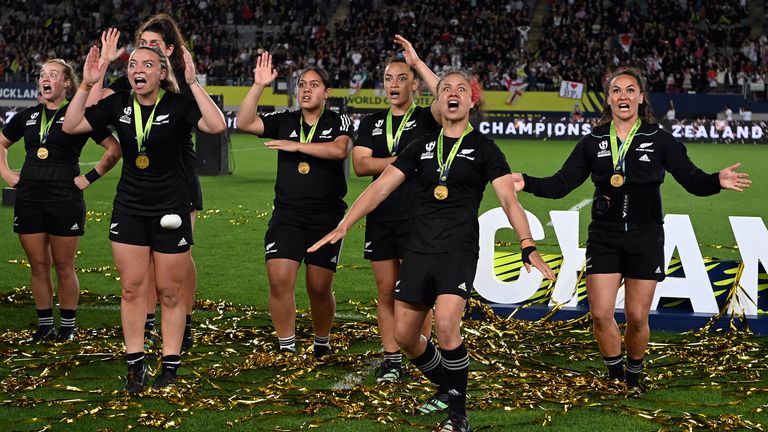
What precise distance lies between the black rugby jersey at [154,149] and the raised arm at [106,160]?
0.69 metres

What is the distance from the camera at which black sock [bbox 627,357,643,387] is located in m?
6.94

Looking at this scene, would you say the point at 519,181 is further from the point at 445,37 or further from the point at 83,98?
the point at 445,37

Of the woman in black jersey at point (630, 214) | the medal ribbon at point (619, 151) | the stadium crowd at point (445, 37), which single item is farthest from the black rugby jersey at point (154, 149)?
the stadium crowd at point (445, 37)

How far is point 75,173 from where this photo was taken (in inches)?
323

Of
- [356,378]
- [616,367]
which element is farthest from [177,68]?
[616,367]

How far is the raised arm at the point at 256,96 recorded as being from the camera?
7074 mm

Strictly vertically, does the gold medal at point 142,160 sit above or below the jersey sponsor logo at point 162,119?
below

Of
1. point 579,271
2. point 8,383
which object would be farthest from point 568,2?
point 8,383

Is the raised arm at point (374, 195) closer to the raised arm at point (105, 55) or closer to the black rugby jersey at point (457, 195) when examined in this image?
the black rugby jersey at point (457, 195)

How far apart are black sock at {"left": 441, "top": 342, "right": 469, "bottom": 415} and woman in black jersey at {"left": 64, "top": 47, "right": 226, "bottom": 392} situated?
1846 millimetres

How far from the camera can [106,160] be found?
25.6 feet

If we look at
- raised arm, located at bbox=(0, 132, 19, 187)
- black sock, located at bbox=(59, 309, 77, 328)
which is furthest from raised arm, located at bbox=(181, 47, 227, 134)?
black sock, located at bbox=(59, 309, 77, 328)

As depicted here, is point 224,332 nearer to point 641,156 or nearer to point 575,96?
point 641,156

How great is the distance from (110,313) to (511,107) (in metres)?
30.0
